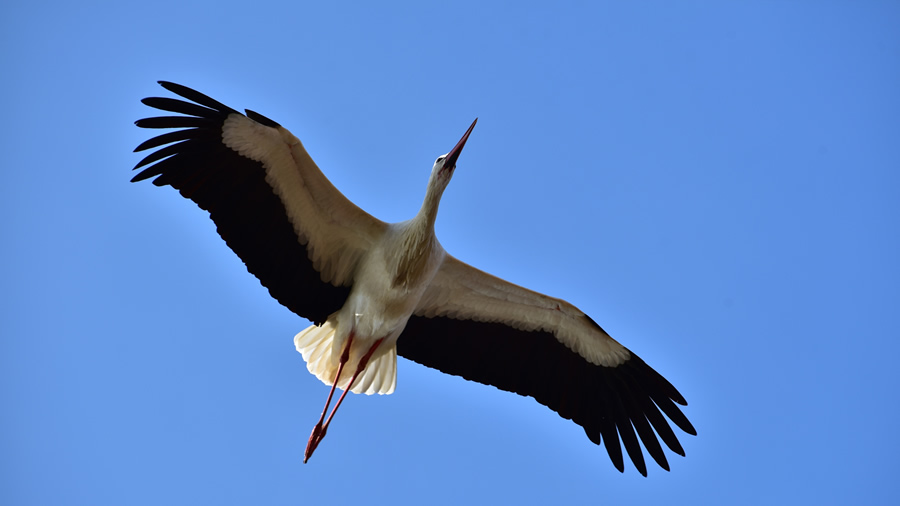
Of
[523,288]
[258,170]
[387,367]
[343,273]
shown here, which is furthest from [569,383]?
[258,170]

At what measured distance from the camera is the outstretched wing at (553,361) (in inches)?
296

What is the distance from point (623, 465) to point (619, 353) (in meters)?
0.88

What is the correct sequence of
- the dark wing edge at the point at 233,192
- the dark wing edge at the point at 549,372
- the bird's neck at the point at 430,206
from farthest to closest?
the dark wing edge at the point at 549,372, the bird's neck at the point at 430,206, the dark wing edge at the point at 233,192

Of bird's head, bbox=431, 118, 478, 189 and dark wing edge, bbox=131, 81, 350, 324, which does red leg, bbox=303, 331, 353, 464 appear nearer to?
dark wing edge, bbox=131, 81, 350, 324

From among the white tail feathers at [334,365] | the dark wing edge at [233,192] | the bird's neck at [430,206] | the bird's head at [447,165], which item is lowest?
the white tail feathers at [334,365]

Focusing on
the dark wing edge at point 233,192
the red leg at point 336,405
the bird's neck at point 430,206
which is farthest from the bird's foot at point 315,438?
the bird's neck at point 430,206

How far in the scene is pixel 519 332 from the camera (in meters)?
7.65

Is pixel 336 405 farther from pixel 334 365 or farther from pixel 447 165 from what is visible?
pixel 447 165

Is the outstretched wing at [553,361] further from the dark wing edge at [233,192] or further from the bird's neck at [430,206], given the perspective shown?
the dark wing edge at [233,192]

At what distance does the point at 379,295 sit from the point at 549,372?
163 cm

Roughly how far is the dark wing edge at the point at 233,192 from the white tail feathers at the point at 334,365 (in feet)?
0.89

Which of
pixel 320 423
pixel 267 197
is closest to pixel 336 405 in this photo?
pixel 320 423

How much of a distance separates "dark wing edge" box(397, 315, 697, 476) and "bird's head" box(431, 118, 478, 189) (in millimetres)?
1213

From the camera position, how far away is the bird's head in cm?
698
